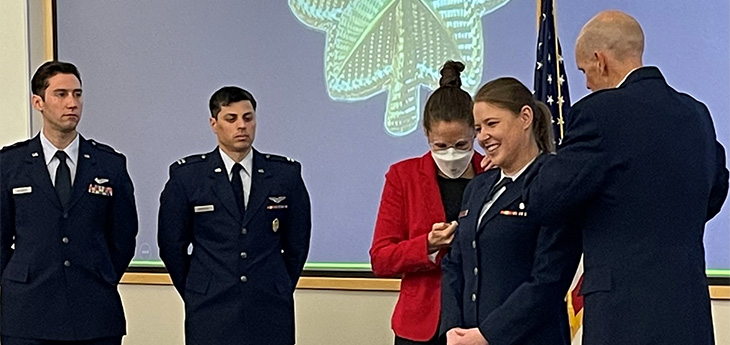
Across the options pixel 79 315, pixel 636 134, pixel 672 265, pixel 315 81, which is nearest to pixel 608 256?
pixel 672 265

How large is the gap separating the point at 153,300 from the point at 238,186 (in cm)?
159

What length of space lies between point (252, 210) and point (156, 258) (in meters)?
1.54

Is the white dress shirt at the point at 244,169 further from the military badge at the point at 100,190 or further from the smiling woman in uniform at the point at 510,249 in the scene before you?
the smiling woman in uniform at the point at 510,249

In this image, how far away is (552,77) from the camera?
3.83m

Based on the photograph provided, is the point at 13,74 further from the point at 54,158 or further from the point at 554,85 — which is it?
the point at 554,85

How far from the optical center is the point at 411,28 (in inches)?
171

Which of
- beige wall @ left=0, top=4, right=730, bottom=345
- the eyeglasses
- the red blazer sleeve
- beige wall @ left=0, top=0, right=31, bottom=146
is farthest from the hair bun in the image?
beige wall @ left=0, top=0, right=31, bottom=146

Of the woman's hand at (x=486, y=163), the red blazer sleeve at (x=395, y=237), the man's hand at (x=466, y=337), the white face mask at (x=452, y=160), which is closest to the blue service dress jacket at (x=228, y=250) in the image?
the red blazer sleeve at (x=395, y=237)

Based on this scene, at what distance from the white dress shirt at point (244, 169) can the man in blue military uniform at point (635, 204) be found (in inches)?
52.3

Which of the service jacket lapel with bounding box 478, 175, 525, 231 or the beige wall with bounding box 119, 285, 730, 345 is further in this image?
the beige wall with bounding box 119, 285, 730, 345

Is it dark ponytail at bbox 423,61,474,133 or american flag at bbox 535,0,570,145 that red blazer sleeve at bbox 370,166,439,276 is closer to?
dark ponytail at bbox 423,61,474,133

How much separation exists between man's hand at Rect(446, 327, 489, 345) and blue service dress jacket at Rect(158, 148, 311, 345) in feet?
3.10

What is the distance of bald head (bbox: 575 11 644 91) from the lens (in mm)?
2311

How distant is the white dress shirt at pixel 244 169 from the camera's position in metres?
3.31
